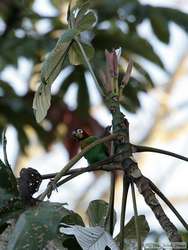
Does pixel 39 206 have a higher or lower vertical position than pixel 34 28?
lower

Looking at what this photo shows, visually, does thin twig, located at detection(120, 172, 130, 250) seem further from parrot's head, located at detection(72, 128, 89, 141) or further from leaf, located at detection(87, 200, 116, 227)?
parrot's head, located at detection(72, 128, 89, 141)

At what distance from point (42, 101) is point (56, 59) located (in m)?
0.06

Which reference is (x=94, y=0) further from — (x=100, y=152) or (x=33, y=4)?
(x=100, y=152)

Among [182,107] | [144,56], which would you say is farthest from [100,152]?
[182,107]

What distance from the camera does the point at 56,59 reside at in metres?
0.85

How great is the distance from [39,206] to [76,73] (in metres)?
1.28

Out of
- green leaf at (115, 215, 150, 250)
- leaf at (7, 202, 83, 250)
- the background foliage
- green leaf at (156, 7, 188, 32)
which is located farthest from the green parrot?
green leaf at (156, 7, 188, 32)

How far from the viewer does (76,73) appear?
198cm

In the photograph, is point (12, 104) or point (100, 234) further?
point (12, 104)

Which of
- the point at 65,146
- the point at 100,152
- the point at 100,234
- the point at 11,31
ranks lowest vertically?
the point at 100,234

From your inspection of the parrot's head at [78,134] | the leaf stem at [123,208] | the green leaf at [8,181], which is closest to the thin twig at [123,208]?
the leaf stem at [123,208]

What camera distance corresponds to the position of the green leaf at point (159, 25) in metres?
1.86

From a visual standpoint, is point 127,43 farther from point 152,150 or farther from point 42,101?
→ point 152,150

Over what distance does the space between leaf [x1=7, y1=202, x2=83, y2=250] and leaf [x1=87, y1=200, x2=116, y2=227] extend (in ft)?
0.42
